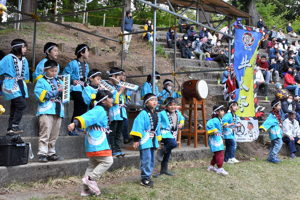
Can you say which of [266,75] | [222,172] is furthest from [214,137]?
[266,75]

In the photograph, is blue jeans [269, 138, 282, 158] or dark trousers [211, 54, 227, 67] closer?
blue jeans [269, 138, 282, 158]

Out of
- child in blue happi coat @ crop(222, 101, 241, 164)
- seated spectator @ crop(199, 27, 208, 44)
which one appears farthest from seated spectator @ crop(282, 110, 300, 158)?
seated spectator @ crop(199, 27, 208, 44)

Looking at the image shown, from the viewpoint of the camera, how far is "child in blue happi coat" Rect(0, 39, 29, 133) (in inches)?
216

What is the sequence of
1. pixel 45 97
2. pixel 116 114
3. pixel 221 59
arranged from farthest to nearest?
pixel 221 59 → pixel 116 114 → pixel 45 97

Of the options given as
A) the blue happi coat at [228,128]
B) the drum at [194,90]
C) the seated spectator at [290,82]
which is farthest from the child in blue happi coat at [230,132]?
the seated spectator at [290,82]

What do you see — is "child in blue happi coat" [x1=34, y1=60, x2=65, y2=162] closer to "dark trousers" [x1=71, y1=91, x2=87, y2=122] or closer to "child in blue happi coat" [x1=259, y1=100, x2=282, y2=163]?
"dark trousers" [x1=71, y1=91, x2=87, y2=122]

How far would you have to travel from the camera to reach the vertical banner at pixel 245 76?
900cm

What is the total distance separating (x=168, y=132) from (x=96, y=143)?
1907mm

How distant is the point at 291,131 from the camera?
9.88 m

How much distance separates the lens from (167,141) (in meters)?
6.12

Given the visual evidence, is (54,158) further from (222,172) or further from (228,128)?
(228,128)

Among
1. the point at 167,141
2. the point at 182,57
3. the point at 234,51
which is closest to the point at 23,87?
the point at 167,141

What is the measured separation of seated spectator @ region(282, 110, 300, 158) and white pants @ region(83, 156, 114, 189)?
684 cm

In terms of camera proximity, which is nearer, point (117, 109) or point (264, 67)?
point (117, 109)
